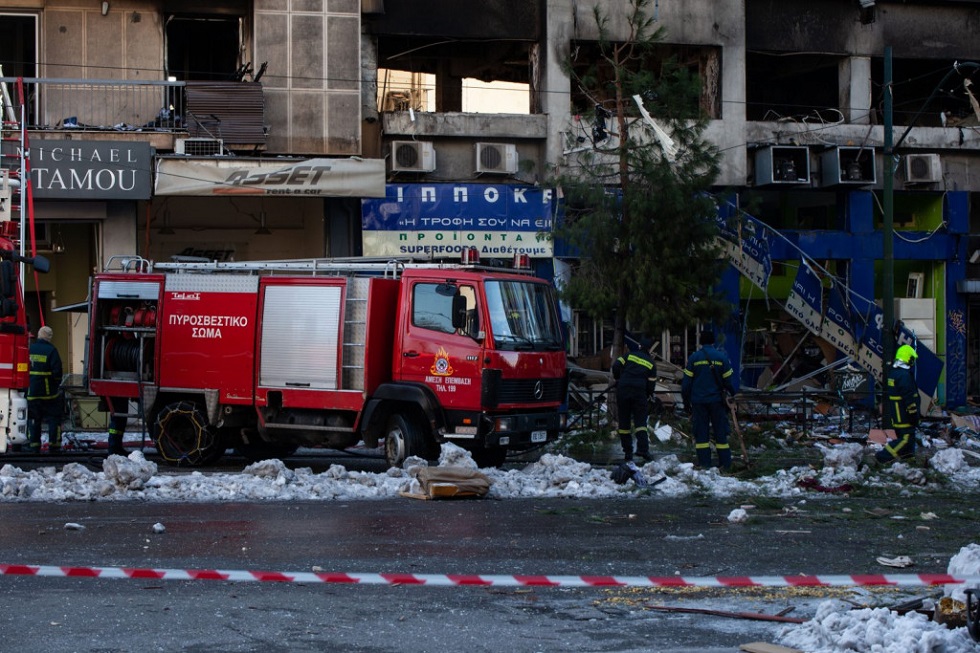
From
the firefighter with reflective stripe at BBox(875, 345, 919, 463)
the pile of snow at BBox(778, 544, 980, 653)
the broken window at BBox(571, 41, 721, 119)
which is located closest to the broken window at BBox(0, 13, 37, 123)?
the broken window at BBox(571, 41, 721, 119)

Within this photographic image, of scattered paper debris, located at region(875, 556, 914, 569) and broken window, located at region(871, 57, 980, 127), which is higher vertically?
broken window, located at region(871, 57, 980, 127)

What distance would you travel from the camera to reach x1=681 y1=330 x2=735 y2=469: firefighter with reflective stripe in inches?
616

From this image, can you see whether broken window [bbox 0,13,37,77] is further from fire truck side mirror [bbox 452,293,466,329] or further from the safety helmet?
the safety helmet

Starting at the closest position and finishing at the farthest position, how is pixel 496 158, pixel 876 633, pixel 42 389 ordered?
pixel 876 633 → pixel 42 389 → pixel 496 158

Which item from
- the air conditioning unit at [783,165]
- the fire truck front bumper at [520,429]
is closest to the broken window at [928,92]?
the air conditioning unit at [783,165]

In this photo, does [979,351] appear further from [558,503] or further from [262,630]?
[262,630]

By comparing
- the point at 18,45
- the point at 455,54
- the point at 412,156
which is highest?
the point at 455,54

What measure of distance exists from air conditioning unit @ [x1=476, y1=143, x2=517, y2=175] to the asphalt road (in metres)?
11.9

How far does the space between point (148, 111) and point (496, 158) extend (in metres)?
6.37

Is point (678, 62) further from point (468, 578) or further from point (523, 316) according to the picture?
point (468, 578)

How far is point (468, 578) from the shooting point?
868cm

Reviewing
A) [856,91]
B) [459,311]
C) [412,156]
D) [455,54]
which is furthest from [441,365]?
[856,91]

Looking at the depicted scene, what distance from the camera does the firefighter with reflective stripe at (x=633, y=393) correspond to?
1666 centimetres

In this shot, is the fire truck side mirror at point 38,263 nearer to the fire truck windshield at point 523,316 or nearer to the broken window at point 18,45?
the fire truck windshield at point 523,316
